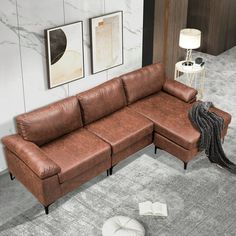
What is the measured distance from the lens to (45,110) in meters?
5.01

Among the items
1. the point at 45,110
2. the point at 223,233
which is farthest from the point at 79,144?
the point at 223,233

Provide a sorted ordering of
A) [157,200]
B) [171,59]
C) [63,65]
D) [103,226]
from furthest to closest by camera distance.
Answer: [171,59], [63,65], [157,200], [103,226]

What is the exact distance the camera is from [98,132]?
5.31 metres

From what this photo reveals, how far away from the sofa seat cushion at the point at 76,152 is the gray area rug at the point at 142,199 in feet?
Answer: 1.14

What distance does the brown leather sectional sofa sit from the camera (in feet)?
15.3

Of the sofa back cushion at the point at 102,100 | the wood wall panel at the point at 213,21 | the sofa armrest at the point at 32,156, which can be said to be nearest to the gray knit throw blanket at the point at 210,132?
the sofa back cushion at the point at 102,100

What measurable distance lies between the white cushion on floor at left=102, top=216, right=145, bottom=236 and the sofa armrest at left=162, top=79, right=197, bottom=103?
2.27 meters

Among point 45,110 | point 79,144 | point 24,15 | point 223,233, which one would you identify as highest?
point 24,15

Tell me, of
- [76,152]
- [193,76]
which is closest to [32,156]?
[76,152]

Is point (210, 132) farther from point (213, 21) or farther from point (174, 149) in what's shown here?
point (213, 21)

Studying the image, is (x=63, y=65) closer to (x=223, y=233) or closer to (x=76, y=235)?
(x=76, y=235)

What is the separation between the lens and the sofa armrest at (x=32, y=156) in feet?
14.6

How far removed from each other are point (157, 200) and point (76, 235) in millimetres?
1033

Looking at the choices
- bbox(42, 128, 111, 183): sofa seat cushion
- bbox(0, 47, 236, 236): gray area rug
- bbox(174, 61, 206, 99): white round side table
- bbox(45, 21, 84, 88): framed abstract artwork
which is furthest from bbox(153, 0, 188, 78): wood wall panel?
bbox(42, 128, 111, 183): sofa seat cushion
